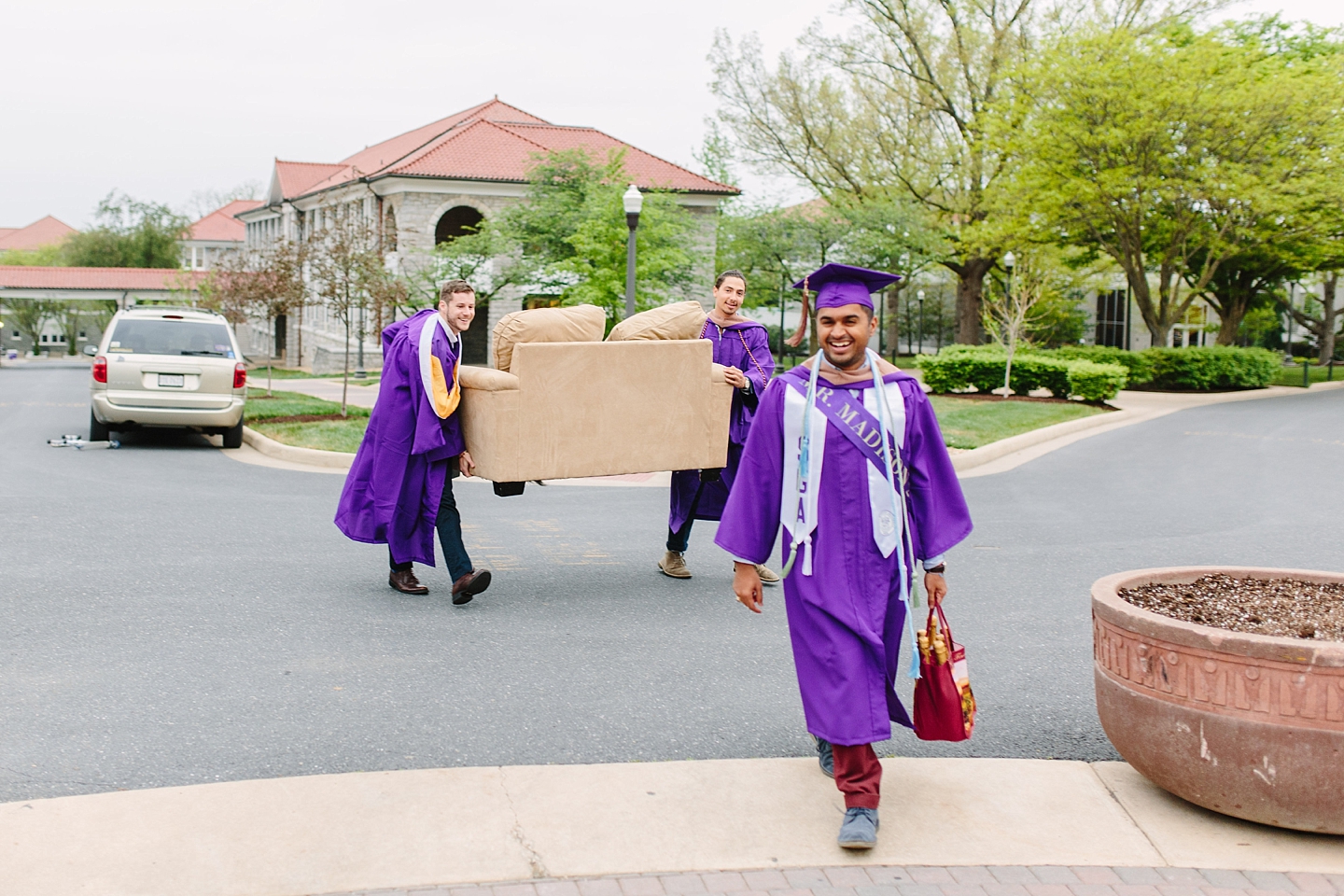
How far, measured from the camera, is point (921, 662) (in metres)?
3.84

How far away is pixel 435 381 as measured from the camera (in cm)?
641

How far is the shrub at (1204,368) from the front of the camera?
3103cm

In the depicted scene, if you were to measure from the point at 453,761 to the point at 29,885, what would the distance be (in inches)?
58.5

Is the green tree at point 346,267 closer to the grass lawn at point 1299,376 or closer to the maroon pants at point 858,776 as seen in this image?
the maroon pants at point 858,776

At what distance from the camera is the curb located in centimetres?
1352

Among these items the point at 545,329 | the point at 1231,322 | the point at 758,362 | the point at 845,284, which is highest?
the point at 1231,322

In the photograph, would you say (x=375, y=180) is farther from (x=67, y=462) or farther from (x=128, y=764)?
(x=128, y=764)

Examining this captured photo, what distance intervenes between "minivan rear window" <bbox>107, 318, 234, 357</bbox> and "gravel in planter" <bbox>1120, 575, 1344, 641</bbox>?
522 inches

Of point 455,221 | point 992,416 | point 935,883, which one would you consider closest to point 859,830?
point 935,883

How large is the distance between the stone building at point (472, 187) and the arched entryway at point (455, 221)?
3 centimetres

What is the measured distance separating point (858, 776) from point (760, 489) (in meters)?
0.97

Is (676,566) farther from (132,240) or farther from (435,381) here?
(132,240)

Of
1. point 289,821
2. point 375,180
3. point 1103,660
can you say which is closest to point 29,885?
point 289,821

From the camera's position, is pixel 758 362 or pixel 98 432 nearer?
pixel 758 362
